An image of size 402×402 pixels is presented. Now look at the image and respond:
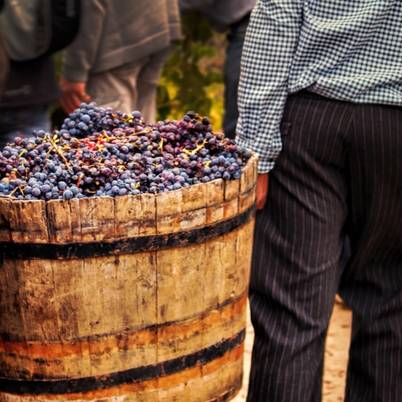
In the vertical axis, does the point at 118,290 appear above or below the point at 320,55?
below

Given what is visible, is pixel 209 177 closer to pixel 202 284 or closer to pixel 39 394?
pixel 202 284

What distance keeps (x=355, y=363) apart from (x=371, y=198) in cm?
66

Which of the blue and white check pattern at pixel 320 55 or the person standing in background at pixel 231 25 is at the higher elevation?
the blue and white check pattern at pixel 320 55

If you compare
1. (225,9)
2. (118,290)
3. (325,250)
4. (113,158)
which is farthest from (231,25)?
(118,290)

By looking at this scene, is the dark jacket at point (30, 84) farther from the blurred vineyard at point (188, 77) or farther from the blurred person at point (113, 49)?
the blurred vineyard at point (188, 77)

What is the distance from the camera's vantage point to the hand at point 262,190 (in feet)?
10.3

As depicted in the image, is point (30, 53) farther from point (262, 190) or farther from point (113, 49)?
point (262, 190)

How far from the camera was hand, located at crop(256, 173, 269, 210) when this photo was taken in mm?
3141

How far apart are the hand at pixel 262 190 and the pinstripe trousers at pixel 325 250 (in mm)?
19

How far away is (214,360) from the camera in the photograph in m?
2.77

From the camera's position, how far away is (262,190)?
10.4 ft

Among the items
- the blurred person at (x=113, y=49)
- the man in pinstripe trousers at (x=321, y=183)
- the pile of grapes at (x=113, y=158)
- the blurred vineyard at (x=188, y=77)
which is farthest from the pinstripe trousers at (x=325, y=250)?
the blurred vineyard at (x=188, y=77)

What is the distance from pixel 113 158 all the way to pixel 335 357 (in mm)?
2207

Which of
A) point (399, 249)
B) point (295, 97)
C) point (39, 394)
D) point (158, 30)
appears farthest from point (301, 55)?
point (158, 30)
